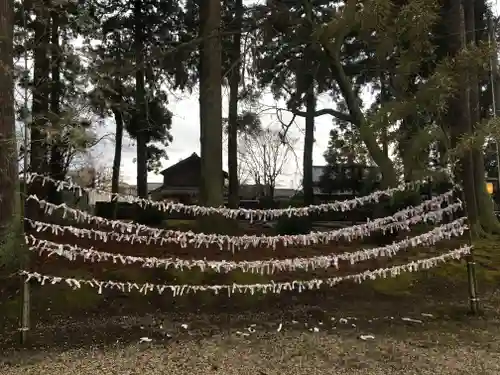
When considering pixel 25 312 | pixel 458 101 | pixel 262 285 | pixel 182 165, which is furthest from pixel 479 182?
pixel 182 165

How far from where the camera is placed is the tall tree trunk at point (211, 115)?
28.8 feet

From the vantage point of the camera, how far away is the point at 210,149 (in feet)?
29.0

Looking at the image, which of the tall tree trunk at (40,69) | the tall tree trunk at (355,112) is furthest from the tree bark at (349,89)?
the tall tree trunk at (40,69)

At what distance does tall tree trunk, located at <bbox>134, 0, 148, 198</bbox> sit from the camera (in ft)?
30.9

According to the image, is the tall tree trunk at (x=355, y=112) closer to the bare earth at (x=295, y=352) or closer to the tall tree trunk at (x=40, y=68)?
the bare earth at (x=295, y=352)

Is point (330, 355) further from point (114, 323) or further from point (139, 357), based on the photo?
point (114, 323)

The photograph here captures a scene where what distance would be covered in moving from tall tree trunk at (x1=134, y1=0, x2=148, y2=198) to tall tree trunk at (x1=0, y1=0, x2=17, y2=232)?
106 inches

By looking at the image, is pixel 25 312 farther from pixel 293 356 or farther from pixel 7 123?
pixel 7 123

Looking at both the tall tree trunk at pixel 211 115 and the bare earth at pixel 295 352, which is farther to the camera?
the tall tree trunk at pixel 211 115

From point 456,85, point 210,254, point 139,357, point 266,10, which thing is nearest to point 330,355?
point 139,357

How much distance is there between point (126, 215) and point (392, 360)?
16453 mm

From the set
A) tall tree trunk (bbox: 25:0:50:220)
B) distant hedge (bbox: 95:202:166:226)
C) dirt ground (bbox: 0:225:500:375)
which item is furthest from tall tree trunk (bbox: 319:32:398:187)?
distant hedge (bbox: 95:202:166:226)

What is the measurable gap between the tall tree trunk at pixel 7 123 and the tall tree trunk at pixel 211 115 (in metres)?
3.39

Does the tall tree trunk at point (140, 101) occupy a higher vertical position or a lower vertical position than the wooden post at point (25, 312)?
higher
